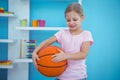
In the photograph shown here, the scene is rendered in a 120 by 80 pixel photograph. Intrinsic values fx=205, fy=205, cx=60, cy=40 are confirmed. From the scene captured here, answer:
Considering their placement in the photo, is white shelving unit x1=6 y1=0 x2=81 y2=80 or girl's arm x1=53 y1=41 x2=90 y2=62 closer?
girl's arm x1=53 y1=41 x2=90 y2=62

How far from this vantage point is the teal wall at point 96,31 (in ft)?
8.71

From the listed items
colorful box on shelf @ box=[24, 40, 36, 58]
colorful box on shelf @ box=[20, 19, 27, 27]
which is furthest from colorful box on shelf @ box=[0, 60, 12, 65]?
colorful box on shelf @ box=[20, 19, 27, 27]

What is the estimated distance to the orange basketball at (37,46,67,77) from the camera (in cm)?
130

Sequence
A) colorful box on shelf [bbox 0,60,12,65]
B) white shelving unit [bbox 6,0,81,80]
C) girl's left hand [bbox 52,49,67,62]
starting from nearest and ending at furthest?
girl's left hand [bbox 52,49,67,62] < colorful box on shelf [bbox 0,60,12,65] < white shelving unit [bbox 6,0,81,80]

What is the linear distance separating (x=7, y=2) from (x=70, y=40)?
1558 mm

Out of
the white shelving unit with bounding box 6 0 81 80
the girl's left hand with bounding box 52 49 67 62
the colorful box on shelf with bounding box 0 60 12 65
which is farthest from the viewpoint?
the white shelving unit with bounding box 6 0 81 80

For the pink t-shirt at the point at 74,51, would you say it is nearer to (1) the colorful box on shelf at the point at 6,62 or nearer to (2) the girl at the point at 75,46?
(2) the girl at the point at 75,46

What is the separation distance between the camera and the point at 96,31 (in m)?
2.68

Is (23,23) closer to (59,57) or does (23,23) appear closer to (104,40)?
(104,40)

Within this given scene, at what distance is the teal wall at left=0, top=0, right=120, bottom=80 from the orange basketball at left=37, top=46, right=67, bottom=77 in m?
1.33

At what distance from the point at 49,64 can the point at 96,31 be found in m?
1.50

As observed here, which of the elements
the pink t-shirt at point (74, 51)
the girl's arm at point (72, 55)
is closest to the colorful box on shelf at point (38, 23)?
the pink t-shirt at point (74, 51)

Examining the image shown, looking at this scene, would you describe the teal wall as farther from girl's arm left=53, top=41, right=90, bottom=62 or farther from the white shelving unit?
girl's arm left=53, top=41, right=90, bottom=62

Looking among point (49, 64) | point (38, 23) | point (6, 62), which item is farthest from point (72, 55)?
point (6, 62)
